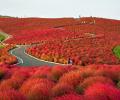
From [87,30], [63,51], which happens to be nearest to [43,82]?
[63,51]

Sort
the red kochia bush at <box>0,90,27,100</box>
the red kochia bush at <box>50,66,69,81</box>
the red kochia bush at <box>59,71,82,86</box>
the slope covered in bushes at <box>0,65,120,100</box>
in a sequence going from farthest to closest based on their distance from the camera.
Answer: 1. the red kochia bush at <box>50,66,69,81</box>
2. the red kochia bush at <box>59,71,82,86</box>
3. the red kochia bush at <box>0,90,27,100</box>
4. the slope covered in bushes at <box>0,65,120,100</box>

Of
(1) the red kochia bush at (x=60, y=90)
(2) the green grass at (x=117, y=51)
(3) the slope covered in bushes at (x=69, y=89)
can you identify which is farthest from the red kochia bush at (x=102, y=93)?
(2) the green grass at (x=117, y=51)

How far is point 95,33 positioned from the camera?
70438 mm

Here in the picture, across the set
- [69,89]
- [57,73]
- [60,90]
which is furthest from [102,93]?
[57,73]

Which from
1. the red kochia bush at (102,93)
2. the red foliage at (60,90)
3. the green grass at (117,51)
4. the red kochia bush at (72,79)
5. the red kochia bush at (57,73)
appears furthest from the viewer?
the green grass at (117,51)

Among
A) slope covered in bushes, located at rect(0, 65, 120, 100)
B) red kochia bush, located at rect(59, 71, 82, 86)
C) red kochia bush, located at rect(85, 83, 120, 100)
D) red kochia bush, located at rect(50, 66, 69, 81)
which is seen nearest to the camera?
red kochia bush, located at rect(85, 83, 120, 100)

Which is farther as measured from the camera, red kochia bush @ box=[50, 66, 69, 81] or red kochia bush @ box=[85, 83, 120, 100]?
red kochia bush @ box=[50, 66, 69, 81]

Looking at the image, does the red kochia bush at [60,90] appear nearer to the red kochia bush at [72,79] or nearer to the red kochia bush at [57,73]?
the red kochia bush at [72,79]

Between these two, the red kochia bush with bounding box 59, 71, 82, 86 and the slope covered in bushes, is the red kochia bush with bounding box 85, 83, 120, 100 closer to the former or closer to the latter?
the slope covered in bushes

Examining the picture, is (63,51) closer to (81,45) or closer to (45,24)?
(81,45)

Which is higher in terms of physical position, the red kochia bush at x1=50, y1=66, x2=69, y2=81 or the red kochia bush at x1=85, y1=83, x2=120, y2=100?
the red kochia bush at x1=85, y1=83, x2=120, y2=100

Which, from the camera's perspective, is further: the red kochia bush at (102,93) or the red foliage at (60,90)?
the red foliage at (60,90)

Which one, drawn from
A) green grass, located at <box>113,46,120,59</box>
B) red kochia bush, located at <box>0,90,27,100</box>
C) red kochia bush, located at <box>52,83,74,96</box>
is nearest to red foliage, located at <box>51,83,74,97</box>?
red kochia bush, located at <box>52,83,74,96</box>

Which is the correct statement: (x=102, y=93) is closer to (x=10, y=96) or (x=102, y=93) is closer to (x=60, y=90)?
(x=60, y=90)
